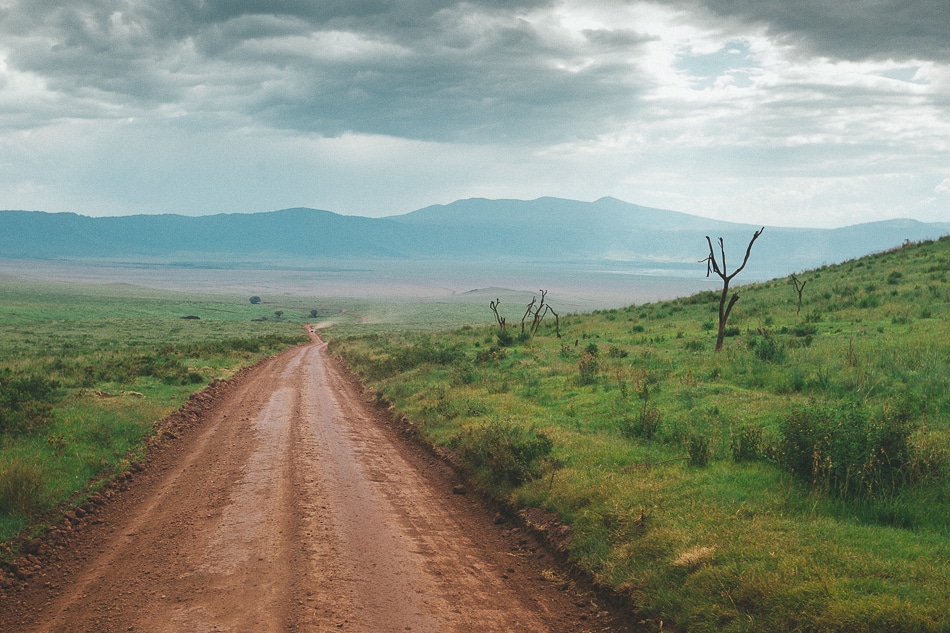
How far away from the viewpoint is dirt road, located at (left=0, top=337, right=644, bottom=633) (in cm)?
696

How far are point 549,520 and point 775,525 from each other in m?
3.36

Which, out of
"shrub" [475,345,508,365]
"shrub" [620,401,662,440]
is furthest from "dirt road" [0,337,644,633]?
"shrub" [475,345,508,365]

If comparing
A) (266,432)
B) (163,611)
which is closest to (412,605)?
(163,611)

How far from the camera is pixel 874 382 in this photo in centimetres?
1338

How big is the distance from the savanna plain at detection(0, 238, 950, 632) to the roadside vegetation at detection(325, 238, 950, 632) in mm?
34

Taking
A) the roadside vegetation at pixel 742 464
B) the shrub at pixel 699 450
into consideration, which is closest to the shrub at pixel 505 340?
the roadside vegetation at pixel 742 464

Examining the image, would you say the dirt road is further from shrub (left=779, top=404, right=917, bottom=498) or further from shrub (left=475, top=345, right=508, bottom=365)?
shrub (left=475, top=345, right=508, bottom=365)

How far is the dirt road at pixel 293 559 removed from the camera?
6957mm

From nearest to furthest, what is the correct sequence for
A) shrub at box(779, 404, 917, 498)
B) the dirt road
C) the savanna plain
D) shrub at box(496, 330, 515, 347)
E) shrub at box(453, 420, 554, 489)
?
the savanna plain → the dirt road → shrub at box(779, 404, 917, 498) → shrub at box(453, 420, 554, 489) → shrub at box(496, 330, 515, 347)

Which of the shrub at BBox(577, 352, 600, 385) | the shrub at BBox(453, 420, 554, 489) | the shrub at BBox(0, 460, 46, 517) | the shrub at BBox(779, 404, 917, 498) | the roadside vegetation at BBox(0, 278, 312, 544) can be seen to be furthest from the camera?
the shrub at BBox(577, 352, 600, 385)

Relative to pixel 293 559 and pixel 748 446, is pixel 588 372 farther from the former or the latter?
pixel 293 559

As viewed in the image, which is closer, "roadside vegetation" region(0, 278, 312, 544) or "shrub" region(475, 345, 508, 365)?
"roadside vegetation" region(0, 278, 312, 544)

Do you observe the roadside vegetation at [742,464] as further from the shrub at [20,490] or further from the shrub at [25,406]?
the shrub at [25,406]

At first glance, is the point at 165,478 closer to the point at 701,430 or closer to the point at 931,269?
the point at 701,430
